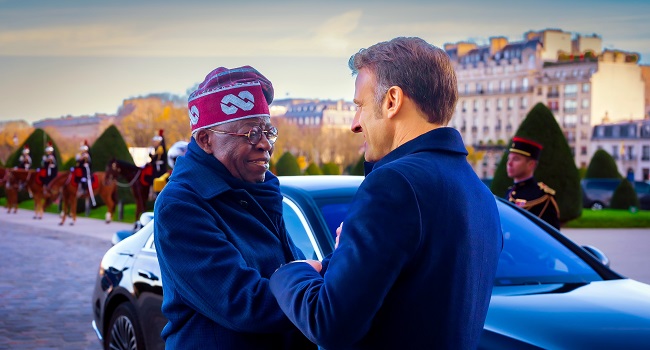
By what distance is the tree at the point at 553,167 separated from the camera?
22297 millimetres

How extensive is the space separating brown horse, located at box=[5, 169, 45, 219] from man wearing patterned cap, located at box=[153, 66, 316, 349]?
91.2ft

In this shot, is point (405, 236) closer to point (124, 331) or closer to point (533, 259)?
point (533, 259)

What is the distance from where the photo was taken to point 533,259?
16.8 feet

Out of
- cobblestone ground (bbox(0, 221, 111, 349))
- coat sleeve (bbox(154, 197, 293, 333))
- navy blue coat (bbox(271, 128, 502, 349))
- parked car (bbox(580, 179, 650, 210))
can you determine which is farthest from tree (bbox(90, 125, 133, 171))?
navy blue coat (bbox(271, 128, 502, 349))

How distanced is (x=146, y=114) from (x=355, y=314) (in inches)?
3137

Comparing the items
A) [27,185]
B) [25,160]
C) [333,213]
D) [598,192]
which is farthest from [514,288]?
[598,192]

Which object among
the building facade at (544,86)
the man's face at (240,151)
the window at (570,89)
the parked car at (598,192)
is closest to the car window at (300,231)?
the man's face at (240,151)

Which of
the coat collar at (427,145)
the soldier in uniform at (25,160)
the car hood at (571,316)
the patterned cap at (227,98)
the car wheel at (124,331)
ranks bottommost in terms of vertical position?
the soldier in uniform at (25,160)

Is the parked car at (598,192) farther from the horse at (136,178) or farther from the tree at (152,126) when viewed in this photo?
the tree at (152,126)

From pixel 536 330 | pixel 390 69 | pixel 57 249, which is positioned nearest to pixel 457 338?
pixel 390 69

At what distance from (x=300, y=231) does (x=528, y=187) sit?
3.30m

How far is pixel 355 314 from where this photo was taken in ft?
6.49

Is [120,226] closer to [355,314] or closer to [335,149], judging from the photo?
[355,314]

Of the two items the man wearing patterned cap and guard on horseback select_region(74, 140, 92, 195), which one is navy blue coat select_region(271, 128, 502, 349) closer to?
the man wearing patterned cap
